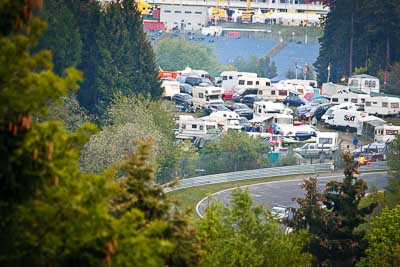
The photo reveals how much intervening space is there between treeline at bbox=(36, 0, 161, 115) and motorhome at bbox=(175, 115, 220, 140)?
4.48 feet

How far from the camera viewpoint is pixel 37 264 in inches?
265

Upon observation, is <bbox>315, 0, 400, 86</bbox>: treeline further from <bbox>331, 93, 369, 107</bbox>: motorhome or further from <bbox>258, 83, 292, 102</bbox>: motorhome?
<bbox>331, 93, 369, 107</bbox>: motorhome

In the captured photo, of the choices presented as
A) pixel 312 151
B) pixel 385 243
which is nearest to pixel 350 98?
pixel 312 151

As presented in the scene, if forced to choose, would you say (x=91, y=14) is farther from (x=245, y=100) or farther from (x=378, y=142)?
(x=378, y=142)

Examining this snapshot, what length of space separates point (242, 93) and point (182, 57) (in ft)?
49.1

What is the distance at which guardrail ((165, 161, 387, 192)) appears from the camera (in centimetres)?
2425

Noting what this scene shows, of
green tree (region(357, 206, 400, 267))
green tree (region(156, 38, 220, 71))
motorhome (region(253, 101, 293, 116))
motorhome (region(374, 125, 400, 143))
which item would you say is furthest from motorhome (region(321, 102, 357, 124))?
green tree (region(156, 38, 220, 71))

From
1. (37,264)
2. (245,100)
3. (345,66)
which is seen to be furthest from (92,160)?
(345,66)

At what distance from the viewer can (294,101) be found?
3631 centimetres

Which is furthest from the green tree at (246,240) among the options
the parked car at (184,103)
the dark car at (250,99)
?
the dark car at (250,99)

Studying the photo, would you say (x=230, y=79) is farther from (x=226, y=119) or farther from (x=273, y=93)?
(x=226, y=119)

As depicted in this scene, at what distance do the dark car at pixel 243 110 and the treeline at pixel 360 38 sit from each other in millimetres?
6884

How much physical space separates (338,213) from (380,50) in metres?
25.9

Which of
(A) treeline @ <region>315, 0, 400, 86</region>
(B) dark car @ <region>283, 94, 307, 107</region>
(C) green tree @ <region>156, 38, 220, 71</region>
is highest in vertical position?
(A) treeline @ <region>315, 0, 400, 86</region>
